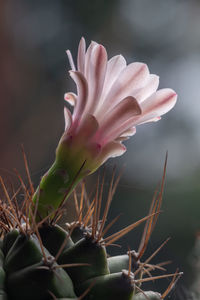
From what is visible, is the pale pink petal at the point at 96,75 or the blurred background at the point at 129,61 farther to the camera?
the blurred background at the point at 129,61

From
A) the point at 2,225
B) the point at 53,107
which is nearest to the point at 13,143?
the point at 53,107

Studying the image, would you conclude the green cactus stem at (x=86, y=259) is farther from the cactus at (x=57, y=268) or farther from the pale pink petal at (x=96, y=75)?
the pale pink petal at (x=96, y=75)

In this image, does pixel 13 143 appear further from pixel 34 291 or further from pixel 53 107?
pixel 34 291

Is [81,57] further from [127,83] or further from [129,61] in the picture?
[129,61]

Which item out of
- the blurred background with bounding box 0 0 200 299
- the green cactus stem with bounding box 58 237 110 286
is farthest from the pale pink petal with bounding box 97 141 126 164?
the blurred background with bounding box 0 0 200 299

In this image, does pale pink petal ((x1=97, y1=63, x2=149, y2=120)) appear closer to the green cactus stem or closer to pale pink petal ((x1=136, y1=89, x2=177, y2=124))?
pale pink petal ((x1=136, y1=89, x2=177, y2=124))

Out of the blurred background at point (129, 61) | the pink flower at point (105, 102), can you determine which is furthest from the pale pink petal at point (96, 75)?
the blurred background at point (129, 61)

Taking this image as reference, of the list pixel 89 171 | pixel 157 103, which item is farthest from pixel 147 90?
pixel 89 171
